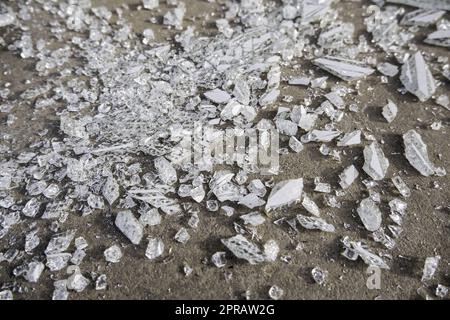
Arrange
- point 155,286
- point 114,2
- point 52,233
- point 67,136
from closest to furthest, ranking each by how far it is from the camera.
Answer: point 155,286 → point 52,233 → point 67,136 → point 114,2

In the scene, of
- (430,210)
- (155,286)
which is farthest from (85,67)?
(430,210)

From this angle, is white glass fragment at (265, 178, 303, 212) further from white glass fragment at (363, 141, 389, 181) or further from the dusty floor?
white glass fragment at (363, 141, 389, 181)

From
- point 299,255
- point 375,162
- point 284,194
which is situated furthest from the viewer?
point 375,162

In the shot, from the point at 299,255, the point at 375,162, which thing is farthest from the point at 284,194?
the point at 375,162

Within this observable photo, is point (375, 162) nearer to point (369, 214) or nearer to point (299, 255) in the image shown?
point (369, 214)

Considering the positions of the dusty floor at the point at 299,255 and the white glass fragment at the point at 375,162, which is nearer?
the dusty floor at the point at 299,255

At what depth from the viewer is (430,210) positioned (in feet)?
5.52

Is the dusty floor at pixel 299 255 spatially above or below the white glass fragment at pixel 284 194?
below

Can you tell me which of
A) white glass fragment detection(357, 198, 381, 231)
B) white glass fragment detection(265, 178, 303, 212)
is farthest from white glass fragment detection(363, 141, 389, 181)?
white glass fragment detection(265, 178, 303, 212)

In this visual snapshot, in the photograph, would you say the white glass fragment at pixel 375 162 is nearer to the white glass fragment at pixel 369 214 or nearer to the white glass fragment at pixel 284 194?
the white glass fragment at pixel 369 214

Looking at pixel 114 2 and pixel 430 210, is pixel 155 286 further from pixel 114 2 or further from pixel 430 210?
pixel 114 2

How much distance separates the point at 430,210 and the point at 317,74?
3.04ft

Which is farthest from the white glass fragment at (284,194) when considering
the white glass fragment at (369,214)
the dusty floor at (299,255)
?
the white glass fragment at (369,214)

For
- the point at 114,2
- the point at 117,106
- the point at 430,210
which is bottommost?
the point at 430,210
